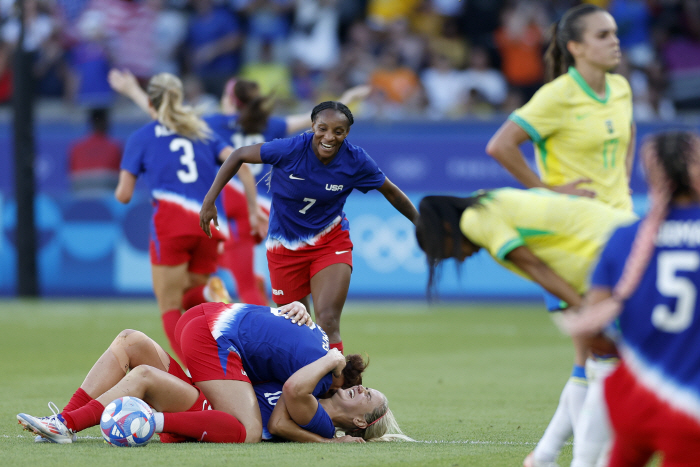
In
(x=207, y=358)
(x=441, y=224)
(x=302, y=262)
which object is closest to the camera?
(x=441, y=224)

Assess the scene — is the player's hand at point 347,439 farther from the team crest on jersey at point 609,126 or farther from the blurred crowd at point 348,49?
the blurred crowd at point 348,49

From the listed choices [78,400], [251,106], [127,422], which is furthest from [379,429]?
[251,106]

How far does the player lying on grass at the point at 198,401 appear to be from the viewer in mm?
5391

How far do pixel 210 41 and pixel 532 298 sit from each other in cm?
707

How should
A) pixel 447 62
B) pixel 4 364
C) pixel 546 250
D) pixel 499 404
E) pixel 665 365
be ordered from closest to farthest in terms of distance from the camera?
pixel 665 365, pixel 546 250, pixel 499 404, pixel 4 364, pixel 447 62

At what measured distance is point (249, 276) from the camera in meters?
9.86

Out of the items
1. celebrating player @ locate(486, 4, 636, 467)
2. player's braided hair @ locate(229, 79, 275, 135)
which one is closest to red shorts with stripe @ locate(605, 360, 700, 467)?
celebrating player @ locate(486, 4, 636, 467)

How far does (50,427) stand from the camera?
5340 mm

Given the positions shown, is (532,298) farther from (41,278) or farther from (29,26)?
(29,26)

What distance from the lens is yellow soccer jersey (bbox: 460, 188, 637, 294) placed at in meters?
4.05

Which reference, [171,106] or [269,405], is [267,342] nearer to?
[269,405]

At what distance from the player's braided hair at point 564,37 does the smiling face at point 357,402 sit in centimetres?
202

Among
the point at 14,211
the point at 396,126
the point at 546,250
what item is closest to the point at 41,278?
the point at 14,211

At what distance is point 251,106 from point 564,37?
454cm
